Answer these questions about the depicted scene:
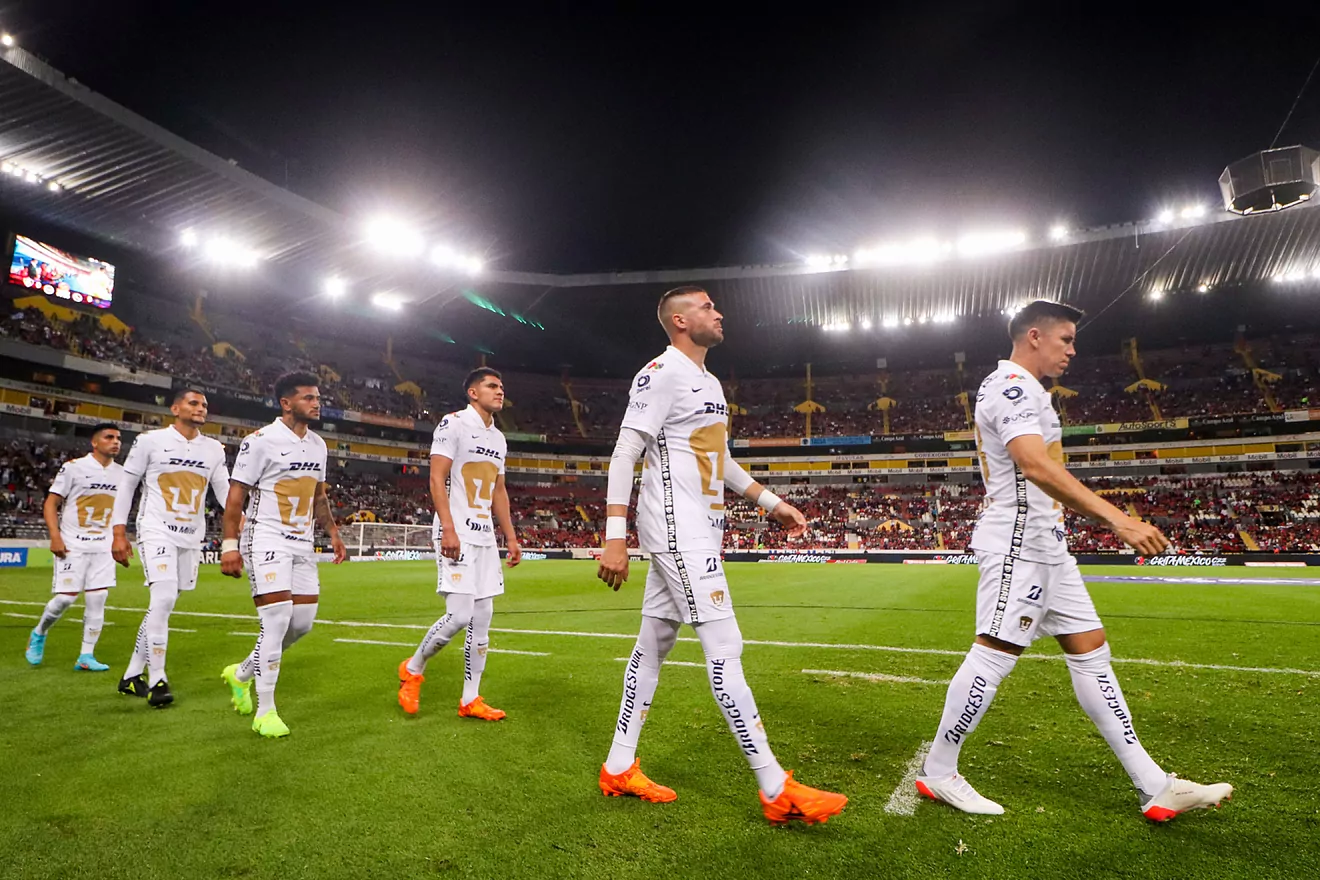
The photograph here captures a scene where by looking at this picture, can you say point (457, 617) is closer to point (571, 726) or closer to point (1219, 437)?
point (571, 726)

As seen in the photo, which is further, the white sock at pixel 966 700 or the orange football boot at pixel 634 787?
the orange football boot at pixel 634 787

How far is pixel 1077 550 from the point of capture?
105ft

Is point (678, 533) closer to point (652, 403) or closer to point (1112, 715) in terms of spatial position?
point (652, 403)

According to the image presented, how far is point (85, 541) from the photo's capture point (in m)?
7.14

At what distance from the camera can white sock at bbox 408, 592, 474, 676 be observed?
16.5 feet

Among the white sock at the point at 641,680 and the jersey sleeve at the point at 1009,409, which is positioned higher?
the jersey sleeve at the point at 1009,409

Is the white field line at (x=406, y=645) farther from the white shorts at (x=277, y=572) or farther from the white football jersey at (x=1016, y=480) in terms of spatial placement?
the white football jersey at (x=1016, y=480)

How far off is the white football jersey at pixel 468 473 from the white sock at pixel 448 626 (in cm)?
44

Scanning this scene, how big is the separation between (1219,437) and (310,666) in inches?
1952

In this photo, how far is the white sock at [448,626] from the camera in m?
5.04

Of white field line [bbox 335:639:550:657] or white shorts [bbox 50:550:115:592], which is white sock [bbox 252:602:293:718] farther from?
white shorts [bbox 50:550:115:592]

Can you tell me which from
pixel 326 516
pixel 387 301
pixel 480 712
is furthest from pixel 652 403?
pixel 387 301

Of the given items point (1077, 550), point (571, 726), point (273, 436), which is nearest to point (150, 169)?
point (273, 436)

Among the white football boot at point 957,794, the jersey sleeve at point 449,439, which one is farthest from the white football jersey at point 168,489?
the white football boot at point 957,794
